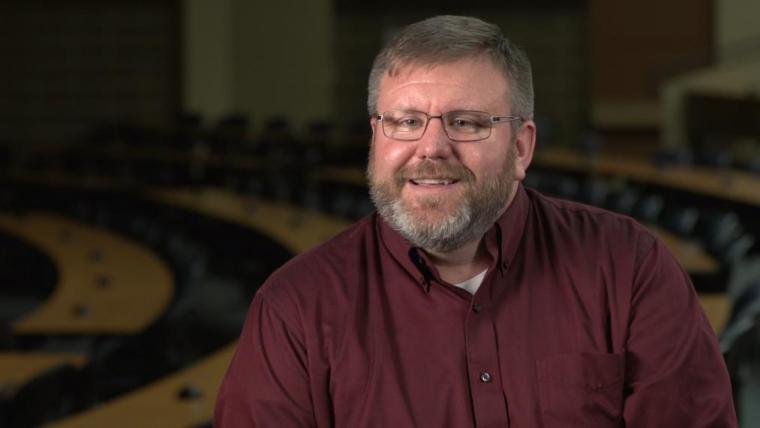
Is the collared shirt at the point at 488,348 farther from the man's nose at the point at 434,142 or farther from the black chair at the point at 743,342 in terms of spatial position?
the black chair at the point at 743,342

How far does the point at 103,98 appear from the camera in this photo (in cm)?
1797

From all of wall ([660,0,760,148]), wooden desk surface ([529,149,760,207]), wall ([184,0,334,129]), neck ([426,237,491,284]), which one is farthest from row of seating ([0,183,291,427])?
wall ([660,0,760,148])

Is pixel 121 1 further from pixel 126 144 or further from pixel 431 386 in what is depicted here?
pixel 431 386

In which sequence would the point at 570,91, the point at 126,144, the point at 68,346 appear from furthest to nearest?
the point at 570,91 < the point at 126,144 < the point at 68,346

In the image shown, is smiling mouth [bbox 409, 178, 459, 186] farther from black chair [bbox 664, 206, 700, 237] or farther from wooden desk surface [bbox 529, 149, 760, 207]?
wooden desk surface [bbox 529, 149, 760, 207]

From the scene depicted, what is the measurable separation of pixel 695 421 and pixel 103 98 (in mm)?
16529

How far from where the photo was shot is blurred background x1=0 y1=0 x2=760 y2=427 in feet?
18.1

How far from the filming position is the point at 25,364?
4707 mm

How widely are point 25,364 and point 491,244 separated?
2.92m

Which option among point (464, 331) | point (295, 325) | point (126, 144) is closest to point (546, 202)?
point (464, 331)

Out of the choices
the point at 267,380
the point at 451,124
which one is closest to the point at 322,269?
the point at 267,380

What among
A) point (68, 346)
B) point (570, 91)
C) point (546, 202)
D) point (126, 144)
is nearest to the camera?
point (546, 202)

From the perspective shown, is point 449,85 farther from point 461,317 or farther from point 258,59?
point 258,59

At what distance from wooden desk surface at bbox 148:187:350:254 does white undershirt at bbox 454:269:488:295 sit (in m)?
5.22
